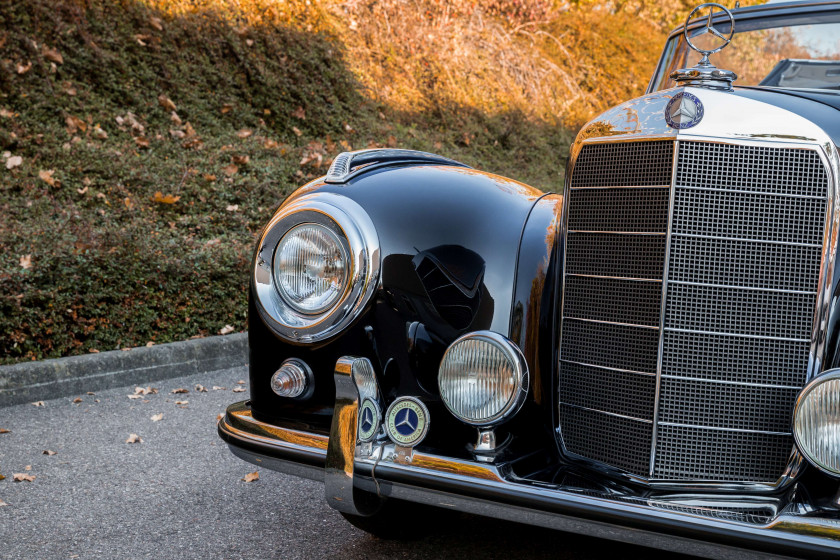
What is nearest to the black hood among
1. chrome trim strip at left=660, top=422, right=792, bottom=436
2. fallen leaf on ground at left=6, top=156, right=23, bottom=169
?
chrome trim strip at left=660, top=422, right=792, bottom=436

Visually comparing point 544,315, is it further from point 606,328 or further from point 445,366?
point 445,366

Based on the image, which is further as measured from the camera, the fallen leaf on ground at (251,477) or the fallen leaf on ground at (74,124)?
the fallen leaf on ground at (74,124)

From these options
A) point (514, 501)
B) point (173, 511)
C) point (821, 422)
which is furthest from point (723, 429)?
point (173, 511)

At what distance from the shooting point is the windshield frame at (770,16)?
3287mm

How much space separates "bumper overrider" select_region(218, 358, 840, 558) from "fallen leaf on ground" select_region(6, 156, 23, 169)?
4946 mm

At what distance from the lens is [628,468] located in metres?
2.15

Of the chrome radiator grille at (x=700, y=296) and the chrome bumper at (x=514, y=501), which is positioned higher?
the chrome radiator grille at (x=700, y=296)

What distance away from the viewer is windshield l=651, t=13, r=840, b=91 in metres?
3.22

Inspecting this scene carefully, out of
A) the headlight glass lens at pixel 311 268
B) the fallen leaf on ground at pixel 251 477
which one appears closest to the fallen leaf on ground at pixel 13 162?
the fallen leaf on ground at pixel 251 477

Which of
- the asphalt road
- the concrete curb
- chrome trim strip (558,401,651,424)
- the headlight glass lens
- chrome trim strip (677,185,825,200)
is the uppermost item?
chrome trim strip (677,185,825,200)

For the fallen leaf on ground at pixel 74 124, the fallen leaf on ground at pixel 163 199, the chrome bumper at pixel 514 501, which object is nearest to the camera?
the chrome bumper at pixel 514 501

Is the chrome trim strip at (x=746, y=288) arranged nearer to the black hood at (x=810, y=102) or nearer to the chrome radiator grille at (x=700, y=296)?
the chrome radiator grille at (x=700, y=296)

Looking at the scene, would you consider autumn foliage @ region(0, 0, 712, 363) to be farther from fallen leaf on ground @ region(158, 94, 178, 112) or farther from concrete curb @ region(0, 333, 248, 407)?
concrete curb @ region(0, 333, 248, 407)

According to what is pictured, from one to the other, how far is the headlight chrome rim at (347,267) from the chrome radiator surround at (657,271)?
0.56m
